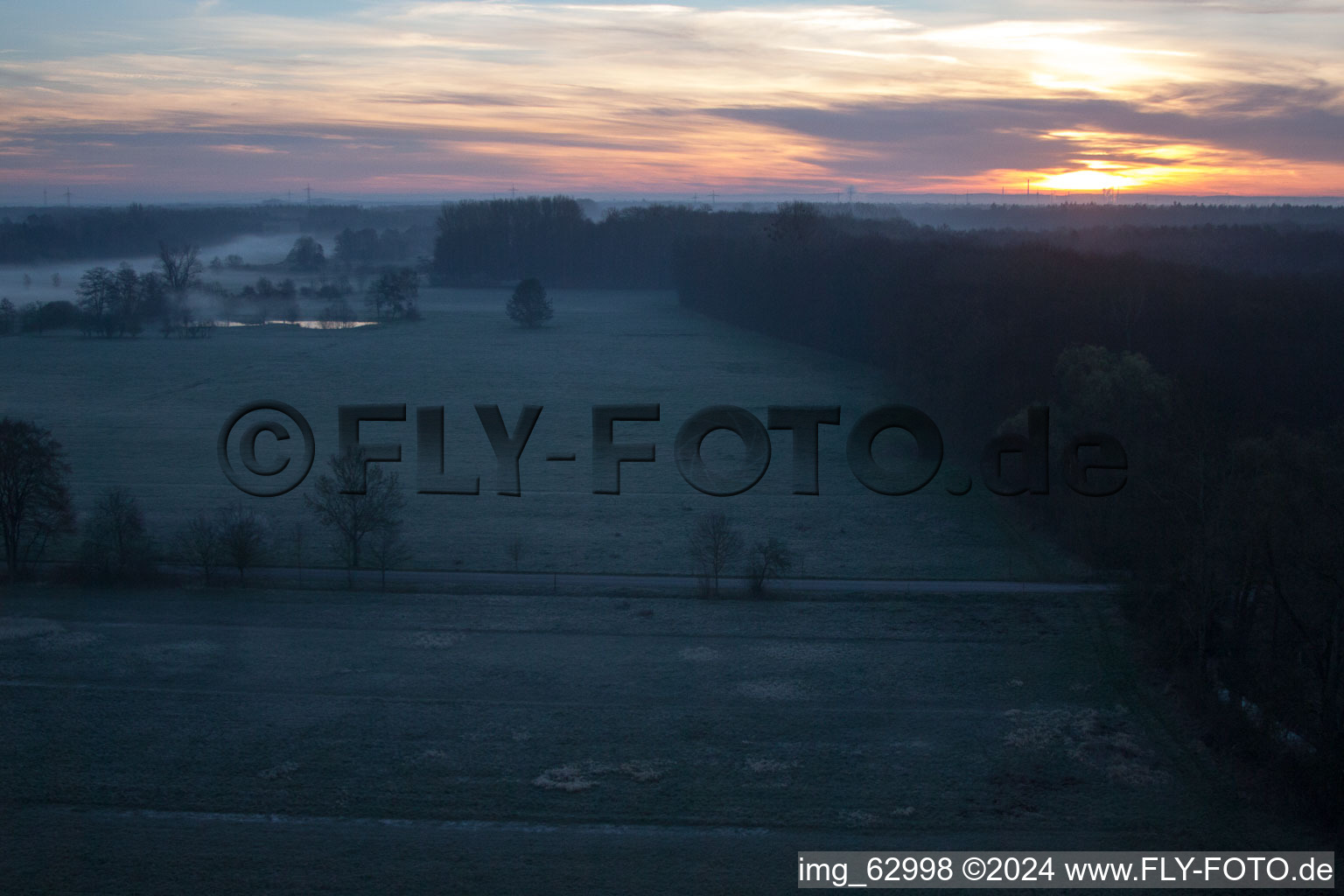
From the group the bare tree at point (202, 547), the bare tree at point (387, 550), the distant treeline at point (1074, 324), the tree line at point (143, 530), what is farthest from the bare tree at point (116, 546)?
the distant treeline at point (1074, 324)

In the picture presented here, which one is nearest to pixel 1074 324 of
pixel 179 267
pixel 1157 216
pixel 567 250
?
pixel 179 267

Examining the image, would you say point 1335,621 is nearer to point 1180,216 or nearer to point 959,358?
point 959,358

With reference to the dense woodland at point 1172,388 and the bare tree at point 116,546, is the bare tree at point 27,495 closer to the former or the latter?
the bare tree at point 116,546

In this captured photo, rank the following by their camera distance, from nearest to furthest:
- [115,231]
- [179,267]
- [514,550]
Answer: [514,550] < [179,267] < [115,231]

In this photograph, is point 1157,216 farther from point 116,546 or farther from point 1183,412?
point 116,546

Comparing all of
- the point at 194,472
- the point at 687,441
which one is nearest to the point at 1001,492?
the point at 687,441

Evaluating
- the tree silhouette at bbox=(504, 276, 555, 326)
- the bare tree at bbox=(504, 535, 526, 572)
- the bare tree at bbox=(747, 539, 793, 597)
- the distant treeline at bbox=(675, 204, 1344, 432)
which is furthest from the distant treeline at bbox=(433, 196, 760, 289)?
the bare tree at bbox=(747, 539, 793, 597)
